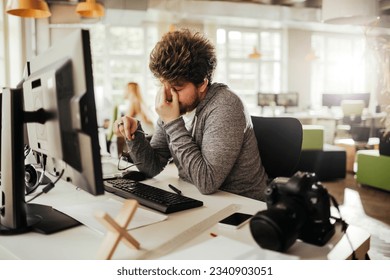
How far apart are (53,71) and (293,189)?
22.4 inches

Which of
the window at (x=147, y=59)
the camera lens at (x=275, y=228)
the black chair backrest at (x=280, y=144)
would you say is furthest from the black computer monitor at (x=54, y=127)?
the window at (x=147, y=59)

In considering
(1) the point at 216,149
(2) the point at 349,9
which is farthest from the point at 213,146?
(2) the point at 349,9

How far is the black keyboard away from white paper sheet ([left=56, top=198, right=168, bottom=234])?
38 mm

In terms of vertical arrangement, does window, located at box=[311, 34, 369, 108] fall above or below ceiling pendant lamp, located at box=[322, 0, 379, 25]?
below

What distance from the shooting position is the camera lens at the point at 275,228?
78 centimetres

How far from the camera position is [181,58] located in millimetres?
1375

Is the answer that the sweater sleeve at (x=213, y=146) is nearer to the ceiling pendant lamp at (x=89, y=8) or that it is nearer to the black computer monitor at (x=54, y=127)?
the black computer monitor at (x=54, y=127)

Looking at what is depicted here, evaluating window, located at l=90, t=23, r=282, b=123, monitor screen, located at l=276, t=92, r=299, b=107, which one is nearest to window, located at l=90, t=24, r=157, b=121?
window, located at l=90, t=23, r=282, b=123

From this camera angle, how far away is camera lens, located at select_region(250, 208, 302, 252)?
78 centimetres

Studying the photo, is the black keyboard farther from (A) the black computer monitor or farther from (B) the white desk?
(A) the black computer monitor

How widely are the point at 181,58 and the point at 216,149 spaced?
1.13ft

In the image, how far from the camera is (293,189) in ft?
2.71
